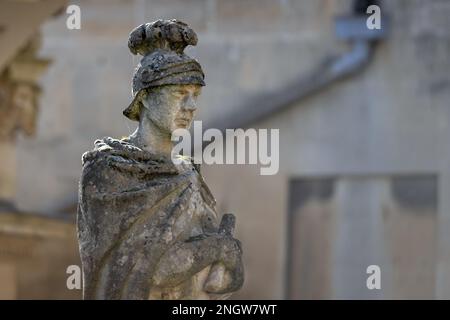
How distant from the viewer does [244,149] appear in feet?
108

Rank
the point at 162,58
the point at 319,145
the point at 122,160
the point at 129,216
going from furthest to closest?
1. the point at 319,145
2. the point at 162,58
3. the point at 122,160
4. the point at 129,216

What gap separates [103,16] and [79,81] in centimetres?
122

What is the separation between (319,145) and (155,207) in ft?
75.3

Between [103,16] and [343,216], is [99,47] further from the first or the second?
[343,216]

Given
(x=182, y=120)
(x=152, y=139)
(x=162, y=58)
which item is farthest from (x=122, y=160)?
(x=162, y=58)

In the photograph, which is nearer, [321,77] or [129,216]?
[129,216]

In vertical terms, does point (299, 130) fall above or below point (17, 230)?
above

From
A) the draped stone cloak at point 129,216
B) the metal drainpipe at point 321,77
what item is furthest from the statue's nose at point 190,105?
the metal drainpipe at point 321,77

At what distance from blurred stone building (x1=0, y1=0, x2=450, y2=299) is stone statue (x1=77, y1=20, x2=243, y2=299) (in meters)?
21.6

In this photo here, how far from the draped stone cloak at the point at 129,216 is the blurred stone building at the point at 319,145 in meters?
21.7

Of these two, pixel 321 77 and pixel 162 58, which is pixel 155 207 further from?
pixel 321 77

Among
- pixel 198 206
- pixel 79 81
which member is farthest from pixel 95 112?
pixel 198 206

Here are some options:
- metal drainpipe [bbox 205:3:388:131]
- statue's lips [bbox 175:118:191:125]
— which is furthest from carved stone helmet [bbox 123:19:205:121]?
metal drainpipe [bbox 205:3:388:131]

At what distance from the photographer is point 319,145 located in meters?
34.0
